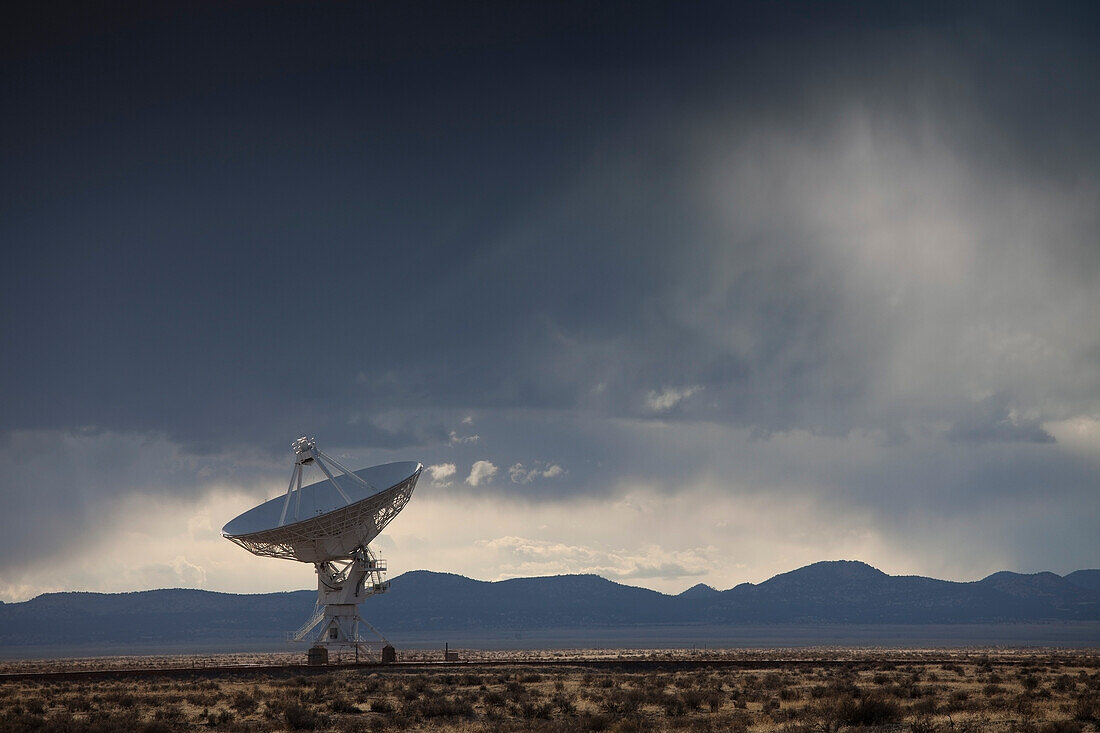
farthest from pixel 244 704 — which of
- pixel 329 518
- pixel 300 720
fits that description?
pixel 329 518

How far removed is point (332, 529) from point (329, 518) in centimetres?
131

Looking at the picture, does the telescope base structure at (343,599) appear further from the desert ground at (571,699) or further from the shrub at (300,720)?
the shrub at (300,720)

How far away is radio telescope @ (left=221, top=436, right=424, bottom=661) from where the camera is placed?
62062 millimetres

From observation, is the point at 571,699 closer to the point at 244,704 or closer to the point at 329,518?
the point at 244,704

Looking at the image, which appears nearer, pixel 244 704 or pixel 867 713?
pixel 867 713

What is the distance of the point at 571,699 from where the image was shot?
37.6m

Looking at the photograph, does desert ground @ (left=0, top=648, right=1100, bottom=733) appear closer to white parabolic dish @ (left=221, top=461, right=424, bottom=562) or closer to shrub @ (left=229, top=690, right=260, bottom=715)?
shrub @ (left=229, top=690, right=260, bottom=715)

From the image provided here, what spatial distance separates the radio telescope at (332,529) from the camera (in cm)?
6206

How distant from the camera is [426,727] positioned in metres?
29.7

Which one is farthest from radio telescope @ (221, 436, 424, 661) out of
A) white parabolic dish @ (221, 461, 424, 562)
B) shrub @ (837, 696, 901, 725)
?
shrub @ (837, 696, 901, 725)

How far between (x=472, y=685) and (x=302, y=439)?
27053mm

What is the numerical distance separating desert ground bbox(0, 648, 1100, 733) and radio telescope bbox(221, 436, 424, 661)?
871 centimetres

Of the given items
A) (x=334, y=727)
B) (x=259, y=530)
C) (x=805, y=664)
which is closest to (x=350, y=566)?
(x=259, y=530)

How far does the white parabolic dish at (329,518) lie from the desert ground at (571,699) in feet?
28.6
